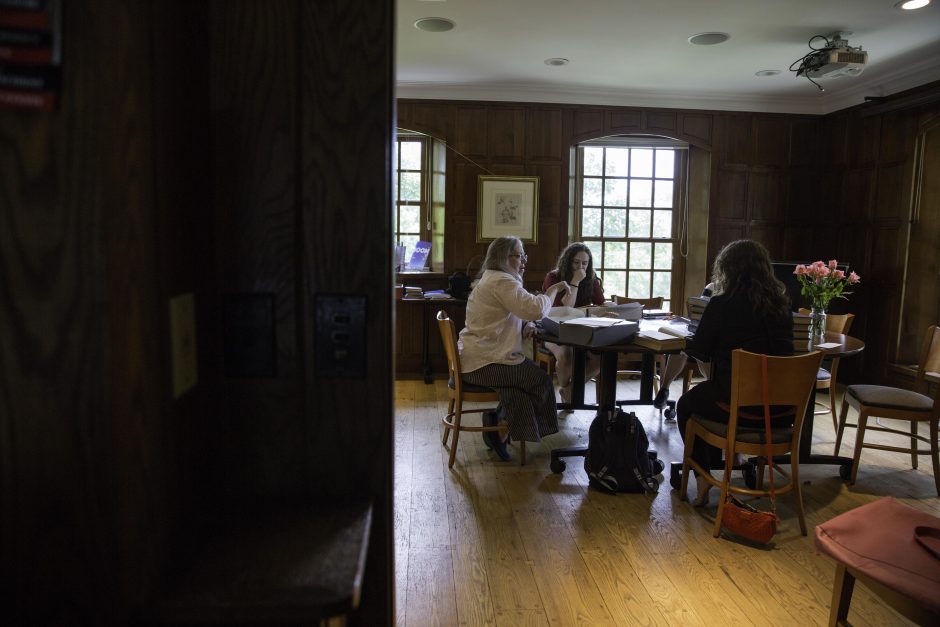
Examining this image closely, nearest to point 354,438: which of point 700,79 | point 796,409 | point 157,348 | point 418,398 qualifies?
point 157,348

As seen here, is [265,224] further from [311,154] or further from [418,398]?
Result: [418,398]

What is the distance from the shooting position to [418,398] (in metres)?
5.16

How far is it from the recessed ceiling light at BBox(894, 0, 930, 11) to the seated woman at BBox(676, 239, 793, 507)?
2.12 metres

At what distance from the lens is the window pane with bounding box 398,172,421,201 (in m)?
6.17

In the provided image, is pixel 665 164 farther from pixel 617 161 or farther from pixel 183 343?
pixel 183 343

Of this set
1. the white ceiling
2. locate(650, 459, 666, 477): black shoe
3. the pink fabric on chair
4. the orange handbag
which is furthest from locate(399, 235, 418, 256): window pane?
the pink fabric on chair

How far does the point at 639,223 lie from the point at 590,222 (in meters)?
0.51

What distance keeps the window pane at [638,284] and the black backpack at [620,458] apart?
11.1 feet

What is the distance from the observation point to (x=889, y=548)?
1810mm

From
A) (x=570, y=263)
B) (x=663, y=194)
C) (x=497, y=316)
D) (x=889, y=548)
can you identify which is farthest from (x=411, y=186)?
(x=889, y=548)

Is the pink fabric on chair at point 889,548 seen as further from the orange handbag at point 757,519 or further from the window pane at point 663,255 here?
the window pane at point 663,255

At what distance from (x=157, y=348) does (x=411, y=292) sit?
478 cm

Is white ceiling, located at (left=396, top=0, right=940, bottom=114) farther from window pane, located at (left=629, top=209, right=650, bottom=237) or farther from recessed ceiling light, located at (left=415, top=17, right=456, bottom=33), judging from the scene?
window pane, located at (left=629, top=209, right=650, bottom=237)

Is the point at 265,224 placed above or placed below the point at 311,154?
below
